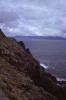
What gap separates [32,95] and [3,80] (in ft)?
11.1

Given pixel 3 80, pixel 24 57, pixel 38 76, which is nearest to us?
pixel 3 80

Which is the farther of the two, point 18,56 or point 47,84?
point 18,56

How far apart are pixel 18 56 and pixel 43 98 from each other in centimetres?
1602

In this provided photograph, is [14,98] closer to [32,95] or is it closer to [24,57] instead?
[32,95]

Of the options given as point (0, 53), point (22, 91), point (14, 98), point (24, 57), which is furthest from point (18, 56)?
point (14, 98)

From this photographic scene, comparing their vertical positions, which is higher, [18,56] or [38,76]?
[18,56]

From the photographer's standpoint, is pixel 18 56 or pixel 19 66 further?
pixel 18 56

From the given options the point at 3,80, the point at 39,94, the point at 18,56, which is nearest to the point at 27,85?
the point at 39,94

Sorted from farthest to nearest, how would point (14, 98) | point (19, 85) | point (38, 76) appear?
point (38, 76)
point (19, 85)
point (14, 98)

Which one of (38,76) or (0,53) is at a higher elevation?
(0,53)

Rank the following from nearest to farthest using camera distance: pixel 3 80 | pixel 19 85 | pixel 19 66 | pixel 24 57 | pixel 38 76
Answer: pixel 3 80 < pixel 19 85 < pixel 19 66 < pixel 38 76 < pixel 24 57

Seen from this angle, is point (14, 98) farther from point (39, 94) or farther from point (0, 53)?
point (0, 53)

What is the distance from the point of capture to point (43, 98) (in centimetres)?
3005

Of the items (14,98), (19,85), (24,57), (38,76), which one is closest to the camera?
(14,98)
